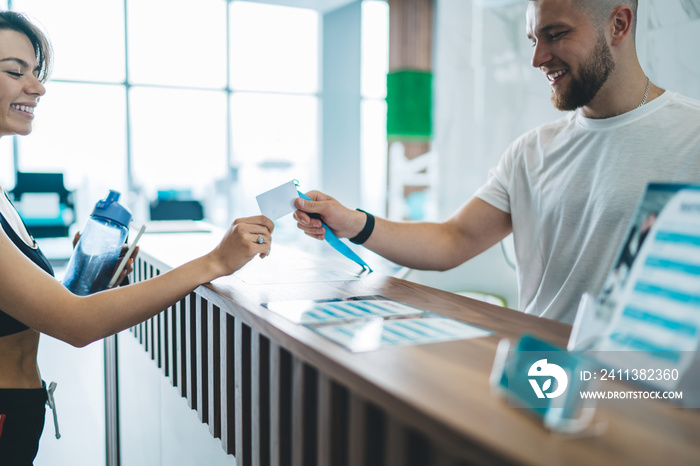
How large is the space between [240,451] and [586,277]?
104 centimetres

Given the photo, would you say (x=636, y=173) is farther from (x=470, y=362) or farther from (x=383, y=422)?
(x=383, y=422)

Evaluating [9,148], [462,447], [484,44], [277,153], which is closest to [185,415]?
[462,447]

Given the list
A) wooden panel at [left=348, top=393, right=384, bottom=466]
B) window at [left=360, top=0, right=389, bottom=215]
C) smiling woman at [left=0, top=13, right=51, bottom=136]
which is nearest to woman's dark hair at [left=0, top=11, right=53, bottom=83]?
smiling woman at [left=0, top=13, right=51, bottom=136]

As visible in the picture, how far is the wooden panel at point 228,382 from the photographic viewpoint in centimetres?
111

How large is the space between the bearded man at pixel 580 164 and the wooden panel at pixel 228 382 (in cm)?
42

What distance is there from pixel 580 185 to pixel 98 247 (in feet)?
4.36

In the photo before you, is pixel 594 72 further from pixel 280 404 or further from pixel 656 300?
pixel 280 404

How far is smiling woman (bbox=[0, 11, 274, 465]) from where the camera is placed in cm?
111

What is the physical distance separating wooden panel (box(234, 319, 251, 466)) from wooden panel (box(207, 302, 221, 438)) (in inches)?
5.8

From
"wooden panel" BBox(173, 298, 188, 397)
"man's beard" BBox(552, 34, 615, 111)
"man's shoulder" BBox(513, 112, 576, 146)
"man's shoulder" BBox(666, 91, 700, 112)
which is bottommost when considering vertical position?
"wooden panel" BBox(173, 298, 188, 397)

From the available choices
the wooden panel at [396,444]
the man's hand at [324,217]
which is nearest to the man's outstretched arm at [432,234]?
the man's hand at [324,217]

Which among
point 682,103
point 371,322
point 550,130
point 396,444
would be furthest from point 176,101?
point 396,444

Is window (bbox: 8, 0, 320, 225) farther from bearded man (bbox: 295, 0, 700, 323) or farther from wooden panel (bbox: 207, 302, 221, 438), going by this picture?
wooden panel (bbox: 207, 302, 221, 438)

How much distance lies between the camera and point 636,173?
150 cm
